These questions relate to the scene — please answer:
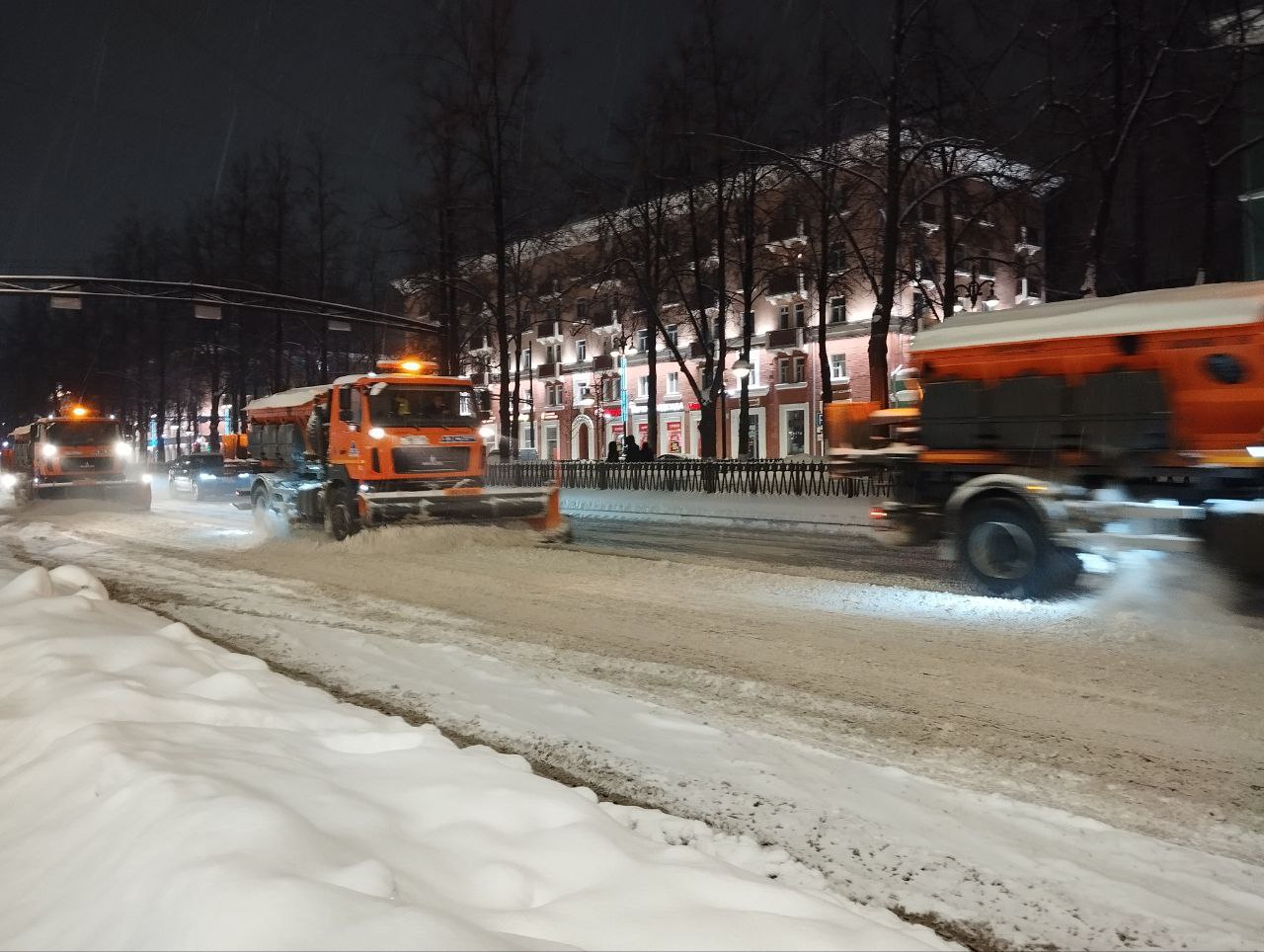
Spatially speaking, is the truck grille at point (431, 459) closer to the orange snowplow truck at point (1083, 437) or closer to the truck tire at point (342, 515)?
the truck tire at point (342, 515)

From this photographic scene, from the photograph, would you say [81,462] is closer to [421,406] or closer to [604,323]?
[421,406]

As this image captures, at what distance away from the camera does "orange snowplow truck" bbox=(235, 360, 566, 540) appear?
14.1 meters

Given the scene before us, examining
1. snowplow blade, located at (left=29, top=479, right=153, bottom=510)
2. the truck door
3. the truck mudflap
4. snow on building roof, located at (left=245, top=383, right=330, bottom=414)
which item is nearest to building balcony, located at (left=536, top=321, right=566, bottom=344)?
snowplow blade, located at (left=29, top=479, right=153, bottom=510)

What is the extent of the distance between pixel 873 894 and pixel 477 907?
4.77 feet

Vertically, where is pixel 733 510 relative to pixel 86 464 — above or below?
below

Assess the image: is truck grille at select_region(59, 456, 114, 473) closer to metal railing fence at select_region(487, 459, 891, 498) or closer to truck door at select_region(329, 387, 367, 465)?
metal railing fence at select_region(487, 459, 891, 498)

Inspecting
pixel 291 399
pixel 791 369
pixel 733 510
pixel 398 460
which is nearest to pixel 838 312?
pixel 791 369

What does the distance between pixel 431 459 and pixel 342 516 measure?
1705 millimetres

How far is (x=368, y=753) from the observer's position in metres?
4.45

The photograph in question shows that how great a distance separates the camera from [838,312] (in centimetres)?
5431

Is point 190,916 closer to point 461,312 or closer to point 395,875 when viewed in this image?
point 395,875

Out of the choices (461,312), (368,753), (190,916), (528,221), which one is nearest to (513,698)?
(368,753)

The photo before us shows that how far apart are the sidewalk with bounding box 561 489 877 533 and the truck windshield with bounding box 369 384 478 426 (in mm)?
6683

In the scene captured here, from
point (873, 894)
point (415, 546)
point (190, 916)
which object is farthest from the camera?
point (415, 546)
